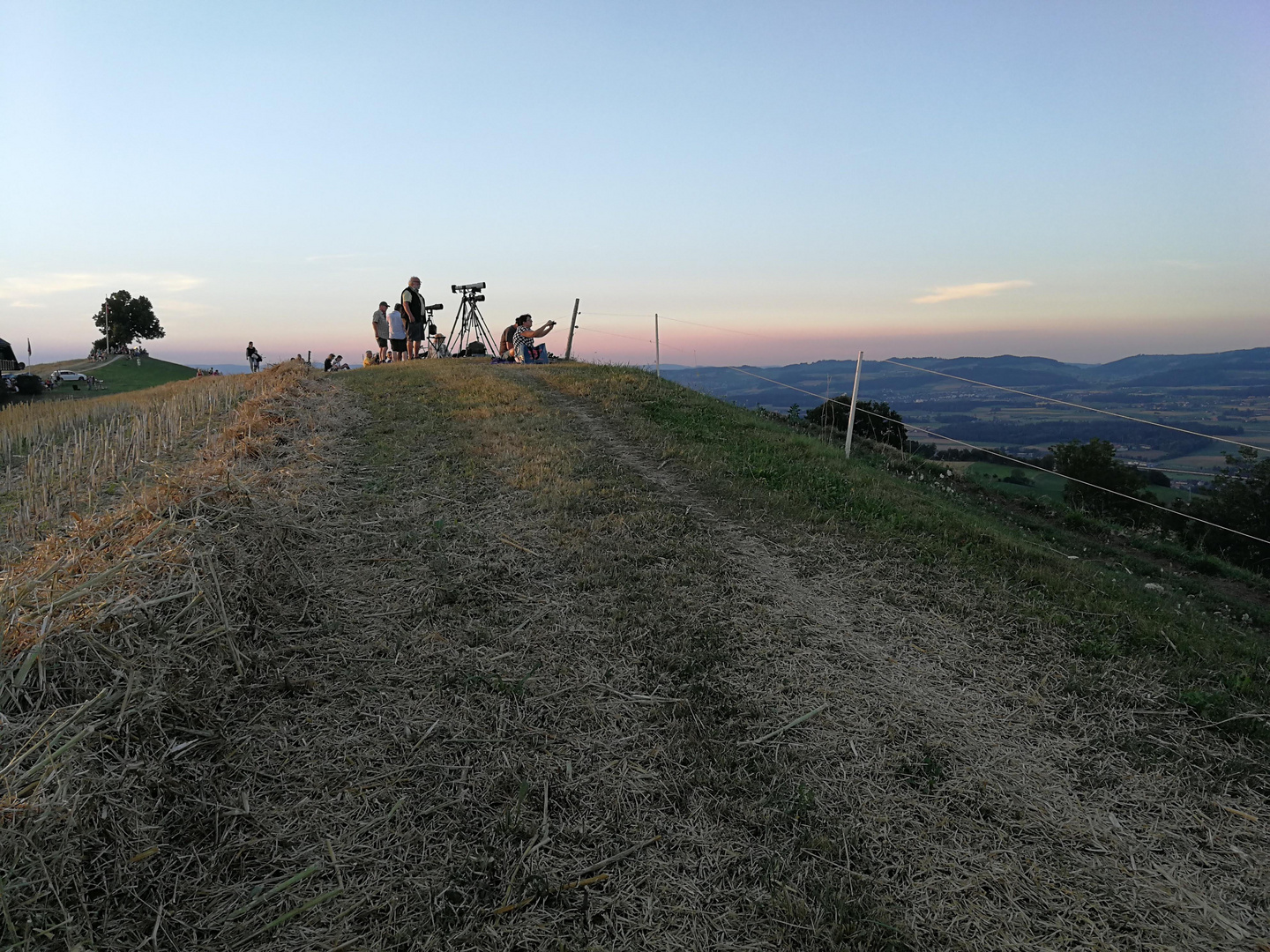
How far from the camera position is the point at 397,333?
20.2m

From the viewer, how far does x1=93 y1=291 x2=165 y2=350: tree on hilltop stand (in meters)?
62.0

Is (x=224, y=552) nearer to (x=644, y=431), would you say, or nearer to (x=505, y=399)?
(x=644, y=431)

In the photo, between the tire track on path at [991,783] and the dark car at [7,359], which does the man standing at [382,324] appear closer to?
the tire track on path at [991,783]

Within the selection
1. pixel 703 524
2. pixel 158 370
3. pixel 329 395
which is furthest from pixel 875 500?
pixel 158 370

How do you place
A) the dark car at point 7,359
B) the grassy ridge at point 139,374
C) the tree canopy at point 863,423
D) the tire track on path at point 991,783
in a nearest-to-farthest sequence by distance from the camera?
the tire track on path at point 991,783 → the tree canopy at point 863,423 → the grassy ridge at point 139,374 → the dark car at point 7,359

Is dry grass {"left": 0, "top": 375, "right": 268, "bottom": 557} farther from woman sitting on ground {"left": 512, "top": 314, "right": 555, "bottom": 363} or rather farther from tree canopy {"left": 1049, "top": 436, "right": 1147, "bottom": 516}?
tree canopy {"left": 1049, "top": 436, "right": 1147, "bottom": 516}

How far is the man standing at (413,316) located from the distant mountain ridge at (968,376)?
7857 mm

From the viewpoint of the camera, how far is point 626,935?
2.69 meters

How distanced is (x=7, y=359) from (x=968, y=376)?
6938cm

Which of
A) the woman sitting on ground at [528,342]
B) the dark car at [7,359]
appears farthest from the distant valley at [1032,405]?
the dark car at [7,359]

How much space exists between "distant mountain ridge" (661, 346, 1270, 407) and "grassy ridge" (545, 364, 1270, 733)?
1.92 metres

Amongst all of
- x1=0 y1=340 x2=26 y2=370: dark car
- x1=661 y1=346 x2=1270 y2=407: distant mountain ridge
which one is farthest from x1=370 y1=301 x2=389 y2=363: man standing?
x1=0 y1=340 x2=26 y2=370: dark car

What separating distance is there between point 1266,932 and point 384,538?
607 cm

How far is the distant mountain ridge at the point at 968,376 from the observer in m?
13.6
